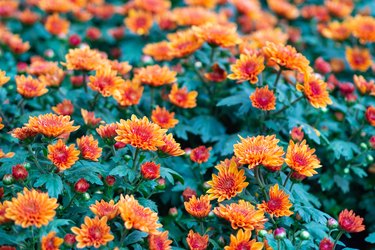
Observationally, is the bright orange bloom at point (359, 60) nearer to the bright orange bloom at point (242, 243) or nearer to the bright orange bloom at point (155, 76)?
the bright orange bloom at point (155, 76)

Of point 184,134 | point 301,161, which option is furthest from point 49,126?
point 301,161

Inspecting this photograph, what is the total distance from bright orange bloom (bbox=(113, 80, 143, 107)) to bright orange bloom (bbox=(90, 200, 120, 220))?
0.86 m

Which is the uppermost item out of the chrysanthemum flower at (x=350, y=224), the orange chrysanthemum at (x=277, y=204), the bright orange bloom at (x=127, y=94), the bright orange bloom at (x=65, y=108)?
the bright orange bloom at (x=127, y=94)

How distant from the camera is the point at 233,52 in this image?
3.76 metres

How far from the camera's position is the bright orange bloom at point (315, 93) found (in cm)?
278

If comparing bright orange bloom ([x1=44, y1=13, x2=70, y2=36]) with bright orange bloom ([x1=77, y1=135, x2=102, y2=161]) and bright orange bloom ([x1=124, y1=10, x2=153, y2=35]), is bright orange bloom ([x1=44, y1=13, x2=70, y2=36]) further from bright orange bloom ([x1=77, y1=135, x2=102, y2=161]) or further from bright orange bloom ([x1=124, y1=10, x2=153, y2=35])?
bright orange bloom ([x1=77, y1=135, x2=102, y2=161])

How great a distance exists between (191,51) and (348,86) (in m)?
1.03

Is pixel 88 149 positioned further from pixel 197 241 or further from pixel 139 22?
pixel 139 22

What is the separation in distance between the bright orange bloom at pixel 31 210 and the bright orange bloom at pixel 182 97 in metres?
1.25

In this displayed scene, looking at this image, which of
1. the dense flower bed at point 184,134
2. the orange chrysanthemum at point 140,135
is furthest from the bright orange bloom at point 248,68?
the orange chrysanthemum at point 140,135

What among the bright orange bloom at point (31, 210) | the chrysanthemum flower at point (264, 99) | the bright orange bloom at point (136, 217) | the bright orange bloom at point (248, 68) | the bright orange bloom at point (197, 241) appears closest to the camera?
the bright orange bloom at point (31, 210)

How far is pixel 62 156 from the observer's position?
2.25 m

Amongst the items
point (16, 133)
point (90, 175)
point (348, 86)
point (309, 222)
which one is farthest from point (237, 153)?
point (348, 86)

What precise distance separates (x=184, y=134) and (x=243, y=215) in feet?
3.15
